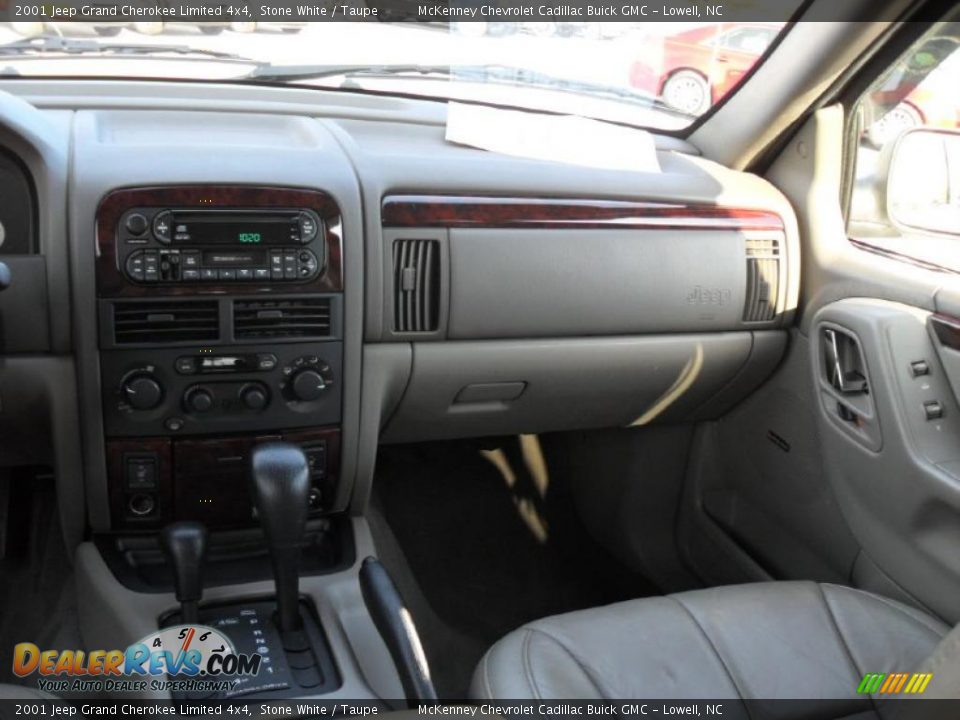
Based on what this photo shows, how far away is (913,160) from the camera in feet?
8.00

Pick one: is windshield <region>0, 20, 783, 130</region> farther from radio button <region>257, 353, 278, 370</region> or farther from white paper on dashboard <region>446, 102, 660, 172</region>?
radio button <region>257, 353, 278, 370</region>

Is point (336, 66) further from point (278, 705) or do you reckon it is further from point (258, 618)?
point (278, 705)

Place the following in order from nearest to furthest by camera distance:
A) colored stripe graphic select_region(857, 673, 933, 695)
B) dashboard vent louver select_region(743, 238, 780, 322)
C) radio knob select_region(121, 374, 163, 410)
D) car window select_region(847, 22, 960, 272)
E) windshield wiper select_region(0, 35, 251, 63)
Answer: colored stripe graphic select_region(857, 673, 933, 695) → radio knob select_region(121, 374, 163, 410) → windshield wiper select_region(0, 35, 251, 63) → car window select_region(847, 22, 960, 272) → dashboard vent louver select_region(743, 238, 780, 322)

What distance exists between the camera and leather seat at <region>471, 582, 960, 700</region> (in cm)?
169

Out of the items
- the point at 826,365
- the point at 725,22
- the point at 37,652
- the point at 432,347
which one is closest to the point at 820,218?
the point at 826,365

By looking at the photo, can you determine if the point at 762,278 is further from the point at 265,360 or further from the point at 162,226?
the point at 162,226

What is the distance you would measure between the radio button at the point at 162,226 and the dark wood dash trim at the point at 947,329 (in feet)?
5.08

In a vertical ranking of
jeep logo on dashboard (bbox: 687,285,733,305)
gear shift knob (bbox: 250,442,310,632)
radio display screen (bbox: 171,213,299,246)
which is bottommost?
gear shift knob (bbox: 250,442,310,632)

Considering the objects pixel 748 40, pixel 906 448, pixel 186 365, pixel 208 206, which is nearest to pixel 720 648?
pixel 906 448

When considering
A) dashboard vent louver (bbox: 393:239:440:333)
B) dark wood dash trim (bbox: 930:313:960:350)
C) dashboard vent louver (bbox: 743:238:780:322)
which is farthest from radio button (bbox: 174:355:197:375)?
dark wood dash trim (bbox: 930:313:960:350)

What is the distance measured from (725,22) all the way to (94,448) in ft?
5.75

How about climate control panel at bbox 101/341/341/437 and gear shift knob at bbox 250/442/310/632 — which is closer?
gear shift knob at bbox 250/442/310/632

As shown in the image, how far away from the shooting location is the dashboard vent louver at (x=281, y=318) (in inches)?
78.2

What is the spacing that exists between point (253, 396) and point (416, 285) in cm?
42
